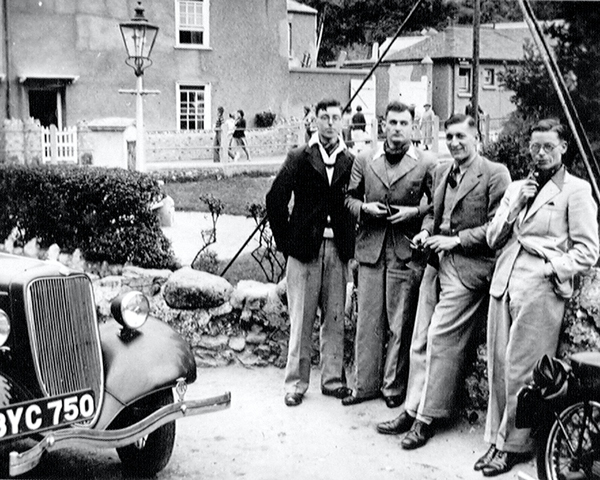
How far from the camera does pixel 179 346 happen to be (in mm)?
5309

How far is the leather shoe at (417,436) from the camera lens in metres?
5.38

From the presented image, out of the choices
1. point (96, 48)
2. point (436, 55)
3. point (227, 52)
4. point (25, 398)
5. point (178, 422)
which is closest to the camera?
point (25, 398)

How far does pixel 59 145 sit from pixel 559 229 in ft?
58.6

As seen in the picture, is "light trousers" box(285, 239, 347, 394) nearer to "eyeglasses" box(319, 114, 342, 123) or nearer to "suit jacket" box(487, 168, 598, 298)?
"eyeglasses" box(319, 114, 342, 123)

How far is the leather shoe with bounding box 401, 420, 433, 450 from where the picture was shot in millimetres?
5380

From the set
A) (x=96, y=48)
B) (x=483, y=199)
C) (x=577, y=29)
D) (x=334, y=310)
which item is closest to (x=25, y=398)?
(x=334, y=310)

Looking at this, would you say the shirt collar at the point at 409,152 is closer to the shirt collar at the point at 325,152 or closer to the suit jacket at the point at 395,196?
the suit jacket at the point at 395,196

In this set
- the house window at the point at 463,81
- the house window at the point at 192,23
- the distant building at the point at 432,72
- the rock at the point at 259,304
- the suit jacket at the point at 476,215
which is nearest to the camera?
the suit jacket at the point at 476,215

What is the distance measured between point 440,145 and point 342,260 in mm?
20333

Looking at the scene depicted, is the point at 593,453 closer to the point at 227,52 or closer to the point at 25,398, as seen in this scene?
the point at 25,398

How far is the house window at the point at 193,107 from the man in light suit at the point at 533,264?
23.3 m

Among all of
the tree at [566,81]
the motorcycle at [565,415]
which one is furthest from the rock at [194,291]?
the motorcycle at [565,415]

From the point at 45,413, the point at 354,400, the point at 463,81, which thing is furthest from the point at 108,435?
the point at 463,81

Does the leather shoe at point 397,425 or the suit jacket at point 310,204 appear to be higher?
the suit jacket at point 310,204
